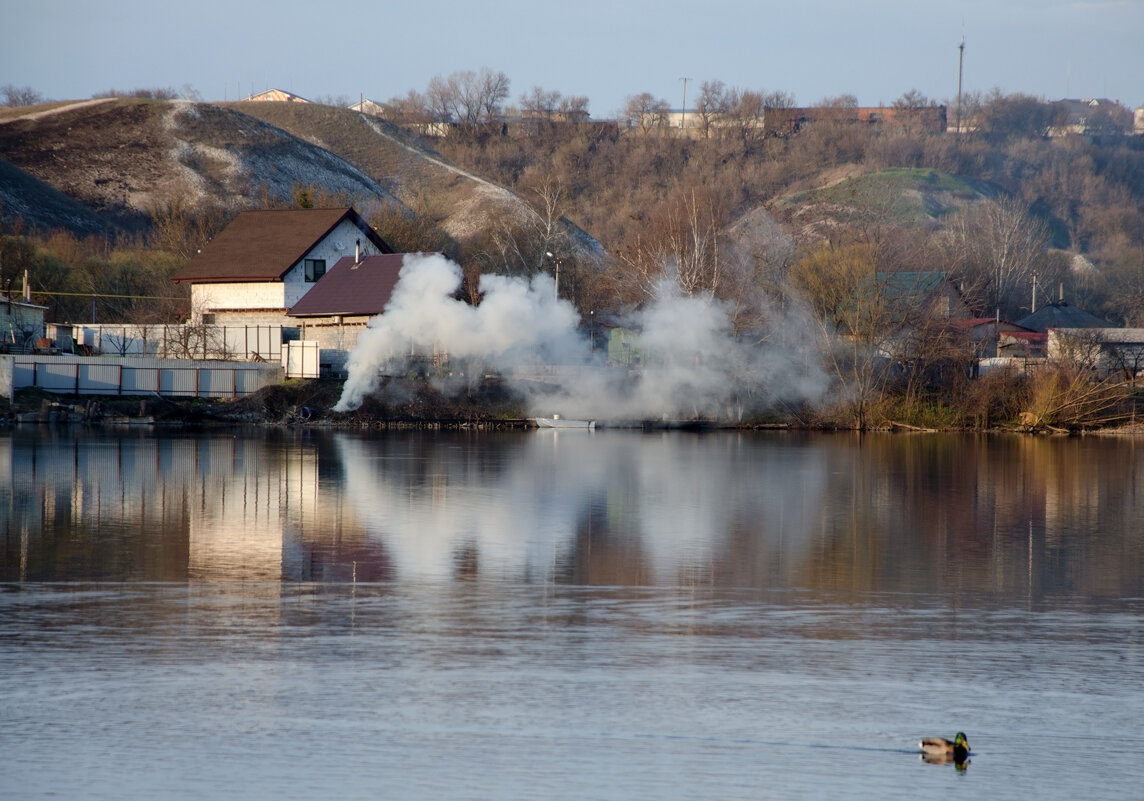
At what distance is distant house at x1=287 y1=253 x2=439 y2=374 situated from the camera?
6097cm

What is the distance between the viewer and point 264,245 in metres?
69.0

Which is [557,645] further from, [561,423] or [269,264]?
[269,264]

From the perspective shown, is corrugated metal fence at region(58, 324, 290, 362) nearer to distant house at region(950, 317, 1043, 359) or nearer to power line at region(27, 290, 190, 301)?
power line at region(27, 290, 190, 301)

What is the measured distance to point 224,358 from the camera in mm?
58875

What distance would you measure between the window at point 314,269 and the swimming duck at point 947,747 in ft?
199

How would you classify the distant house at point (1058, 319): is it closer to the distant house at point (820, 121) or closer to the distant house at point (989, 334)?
the distant house at point (989, 334)

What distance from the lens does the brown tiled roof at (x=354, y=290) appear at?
2404 inches

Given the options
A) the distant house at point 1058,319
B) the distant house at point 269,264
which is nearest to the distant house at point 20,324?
the distant house at point 269,264

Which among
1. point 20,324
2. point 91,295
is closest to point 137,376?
point 20,324

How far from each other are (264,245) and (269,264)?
9.29ft

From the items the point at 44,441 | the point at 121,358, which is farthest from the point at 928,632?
the point at 121,358

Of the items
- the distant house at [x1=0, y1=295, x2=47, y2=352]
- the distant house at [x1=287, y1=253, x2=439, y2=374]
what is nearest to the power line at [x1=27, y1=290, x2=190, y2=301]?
the distant house at [x1=0, y1=295, x2=47, y2=352]

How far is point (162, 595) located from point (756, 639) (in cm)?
784

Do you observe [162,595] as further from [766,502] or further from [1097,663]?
[766,502]
